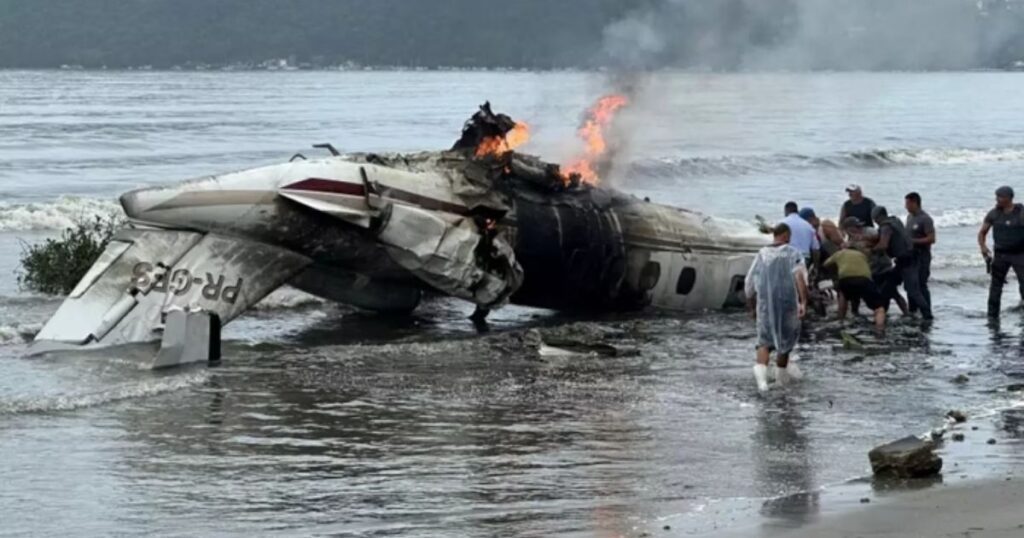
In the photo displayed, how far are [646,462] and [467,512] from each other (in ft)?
7.39

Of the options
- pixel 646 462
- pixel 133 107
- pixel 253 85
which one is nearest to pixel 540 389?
pixel 646 462

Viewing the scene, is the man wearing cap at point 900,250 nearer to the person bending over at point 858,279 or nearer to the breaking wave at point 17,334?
the person bending over at point 858,279

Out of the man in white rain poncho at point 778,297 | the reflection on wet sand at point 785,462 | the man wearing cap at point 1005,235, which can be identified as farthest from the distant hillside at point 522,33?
the reflection on wet sand at point 785,462

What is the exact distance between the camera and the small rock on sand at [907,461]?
11.8 m

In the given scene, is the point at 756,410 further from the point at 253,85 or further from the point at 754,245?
the point at 253,85

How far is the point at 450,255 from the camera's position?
20750 millimetres

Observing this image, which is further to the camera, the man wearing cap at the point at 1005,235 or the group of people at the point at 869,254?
the group of people at the point at 869,254

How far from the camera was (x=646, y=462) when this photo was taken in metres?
13.0

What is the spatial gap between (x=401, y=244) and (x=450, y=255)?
68 cm

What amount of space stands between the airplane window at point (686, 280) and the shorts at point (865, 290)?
9.22 feet

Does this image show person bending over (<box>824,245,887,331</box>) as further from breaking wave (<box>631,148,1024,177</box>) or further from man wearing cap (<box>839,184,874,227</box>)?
breaking wave (<box>631,148,1024,177</box>)

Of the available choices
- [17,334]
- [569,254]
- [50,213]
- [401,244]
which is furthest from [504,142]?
[50,213]

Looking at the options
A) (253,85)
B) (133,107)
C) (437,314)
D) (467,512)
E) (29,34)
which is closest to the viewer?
(467,512)

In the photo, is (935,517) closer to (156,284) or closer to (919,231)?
(156,284)
